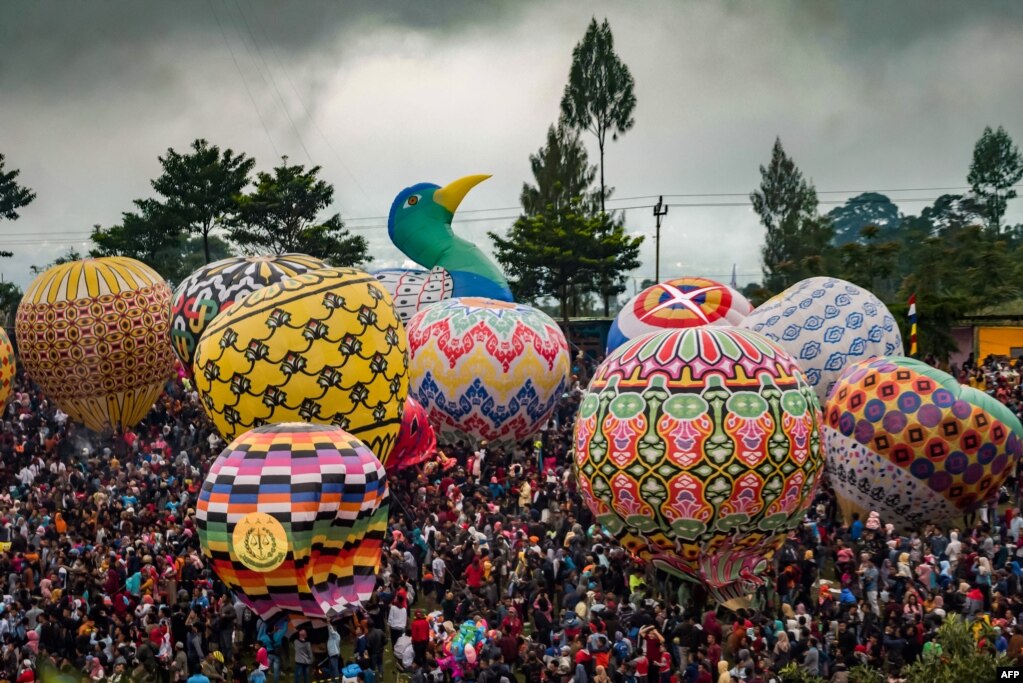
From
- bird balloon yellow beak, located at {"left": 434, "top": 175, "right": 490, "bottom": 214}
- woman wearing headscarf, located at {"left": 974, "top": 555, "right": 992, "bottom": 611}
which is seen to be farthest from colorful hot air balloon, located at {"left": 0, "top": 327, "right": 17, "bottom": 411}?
woman wearing headscarf, located at {"left": 974, "top": 555, "right": 992, "bottom": 611}

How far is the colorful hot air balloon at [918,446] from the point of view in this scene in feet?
80.8

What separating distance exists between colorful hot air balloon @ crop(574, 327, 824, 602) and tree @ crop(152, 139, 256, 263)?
127 ft

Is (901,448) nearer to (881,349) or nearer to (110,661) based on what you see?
(881,349)

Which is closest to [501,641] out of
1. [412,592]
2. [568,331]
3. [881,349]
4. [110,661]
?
[412,592]

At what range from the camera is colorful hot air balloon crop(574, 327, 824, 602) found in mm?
19391

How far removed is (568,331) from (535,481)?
98.4 feet

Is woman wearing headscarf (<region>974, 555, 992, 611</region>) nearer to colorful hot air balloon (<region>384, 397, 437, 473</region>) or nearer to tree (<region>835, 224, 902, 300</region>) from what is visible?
colorful hot air balloon (<region>384, 397, 437, 473</region>)

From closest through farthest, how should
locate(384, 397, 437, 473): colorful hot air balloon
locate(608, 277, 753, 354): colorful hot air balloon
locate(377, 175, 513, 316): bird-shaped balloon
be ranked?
locate(384, 397, 437, 473): colorful hot air balloon
locate(608, 277, 753, 354): colorful hot air balloon
locate(377, 175, 513, 316): bird-shaped balloon

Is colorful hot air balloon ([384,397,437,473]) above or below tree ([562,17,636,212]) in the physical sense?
below

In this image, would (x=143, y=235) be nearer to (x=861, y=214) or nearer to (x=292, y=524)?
(x=292, y=524)

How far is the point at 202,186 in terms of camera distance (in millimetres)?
56531

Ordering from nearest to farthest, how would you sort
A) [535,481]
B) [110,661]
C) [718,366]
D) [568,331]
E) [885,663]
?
[885,663] → [110,661] → [718,366] → [535,481] → [568,331]

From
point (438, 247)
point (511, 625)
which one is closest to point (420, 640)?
point (511, 625)

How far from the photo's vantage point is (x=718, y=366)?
64.6 ft
